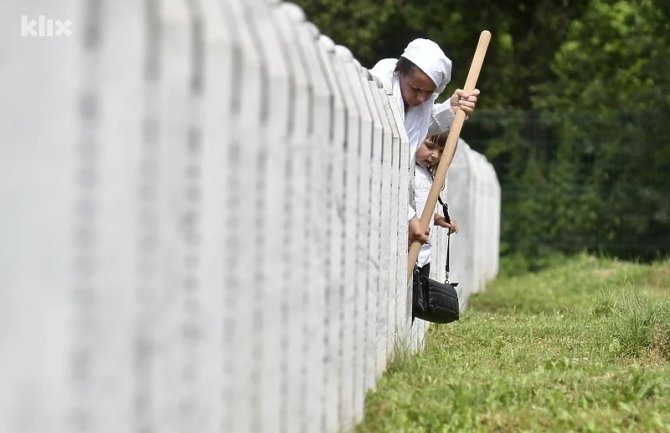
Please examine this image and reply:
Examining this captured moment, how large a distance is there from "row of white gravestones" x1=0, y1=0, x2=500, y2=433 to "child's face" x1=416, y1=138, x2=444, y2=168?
14.0 feet

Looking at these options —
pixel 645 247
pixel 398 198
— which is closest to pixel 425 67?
pixel 398 198

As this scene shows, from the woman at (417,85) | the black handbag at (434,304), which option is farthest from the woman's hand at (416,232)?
the black handbag at (434,304)

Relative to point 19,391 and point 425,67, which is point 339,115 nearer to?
point 19,391

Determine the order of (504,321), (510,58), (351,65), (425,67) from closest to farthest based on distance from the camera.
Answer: (351,65)
(425,67)
(504,321)
(510,58)

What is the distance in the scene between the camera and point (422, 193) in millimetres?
8805

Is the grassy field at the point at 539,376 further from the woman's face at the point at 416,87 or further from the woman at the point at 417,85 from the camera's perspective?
the woman's face at the point at 416,87

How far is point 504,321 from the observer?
29.6 ft

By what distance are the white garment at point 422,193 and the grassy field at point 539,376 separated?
17.0 inches

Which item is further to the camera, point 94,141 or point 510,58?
point 510,58

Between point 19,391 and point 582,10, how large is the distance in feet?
91.3

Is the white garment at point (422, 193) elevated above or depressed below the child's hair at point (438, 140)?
below

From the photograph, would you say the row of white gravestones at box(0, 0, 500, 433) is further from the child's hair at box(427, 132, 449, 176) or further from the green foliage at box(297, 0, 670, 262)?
the green foliage at box(297, 0, 670, 262)

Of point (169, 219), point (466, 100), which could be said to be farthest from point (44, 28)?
point (466, 100)

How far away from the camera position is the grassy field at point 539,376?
5.10m
